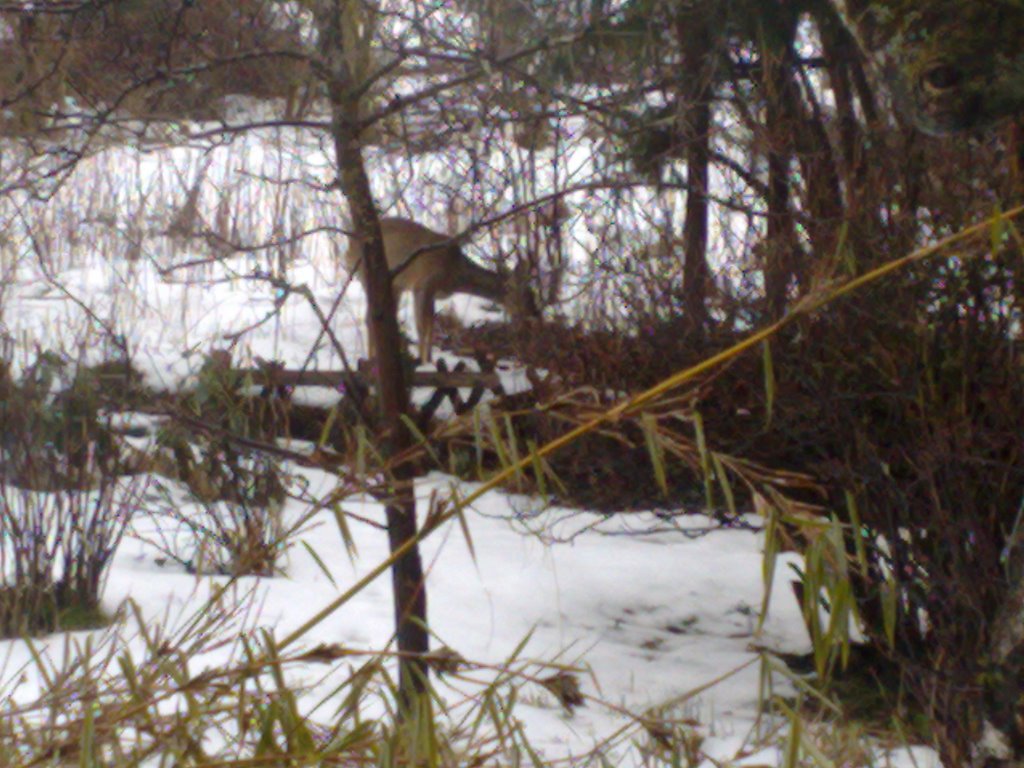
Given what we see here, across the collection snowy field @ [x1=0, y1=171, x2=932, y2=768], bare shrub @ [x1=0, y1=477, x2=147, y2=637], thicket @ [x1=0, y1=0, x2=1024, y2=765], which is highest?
thicket @ [x1=0, y1=0, x2=1024, y2=765]

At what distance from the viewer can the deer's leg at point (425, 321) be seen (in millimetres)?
8472

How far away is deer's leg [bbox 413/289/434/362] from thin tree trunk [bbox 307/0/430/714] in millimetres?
4549

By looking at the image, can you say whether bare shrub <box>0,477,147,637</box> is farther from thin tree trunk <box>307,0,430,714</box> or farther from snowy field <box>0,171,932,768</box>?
thin tree trunk <box>307,0,430,714</box>

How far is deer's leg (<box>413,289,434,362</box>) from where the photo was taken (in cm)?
847

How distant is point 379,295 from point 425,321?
4846mm

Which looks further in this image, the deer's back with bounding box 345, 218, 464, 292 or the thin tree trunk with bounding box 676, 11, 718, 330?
the deer's back with bounding box 345, 218, 464, 292

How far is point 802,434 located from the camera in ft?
14.5

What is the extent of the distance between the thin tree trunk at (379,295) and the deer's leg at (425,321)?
4549 millimetres

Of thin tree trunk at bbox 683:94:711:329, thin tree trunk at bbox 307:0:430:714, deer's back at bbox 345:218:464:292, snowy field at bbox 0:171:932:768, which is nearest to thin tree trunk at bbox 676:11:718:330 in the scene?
thin tree trunk at bbox 683:94:711:329

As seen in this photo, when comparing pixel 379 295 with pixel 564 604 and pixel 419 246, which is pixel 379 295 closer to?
pixel 564 604

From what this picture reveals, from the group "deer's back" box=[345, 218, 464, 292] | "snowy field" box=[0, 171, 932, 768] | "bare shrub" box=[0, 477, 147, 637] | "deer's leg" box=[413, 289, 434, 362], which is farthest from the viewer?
"deer's leg" box=[413, 289, 434, 362]

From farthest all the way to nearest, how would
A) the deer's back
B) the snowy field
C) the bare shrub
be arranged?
1. the deer's back
2. the bare shrub
3. the snowy field

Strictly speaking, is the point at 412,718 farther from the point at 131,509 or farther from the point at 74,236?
the point at 74,236

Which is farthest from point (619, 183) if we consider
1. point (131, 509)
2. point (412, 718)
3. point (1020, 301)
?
point (131, 509)
